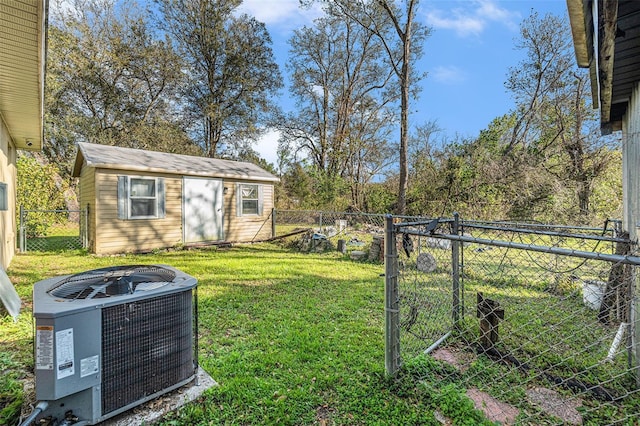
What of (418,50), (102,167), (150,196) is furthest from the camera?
(418,50)

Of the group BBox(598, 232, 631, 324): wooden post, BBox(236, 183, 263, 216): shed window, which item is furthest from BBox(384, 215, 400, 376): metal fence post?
BBox(236, 183, 263, 216): shed window

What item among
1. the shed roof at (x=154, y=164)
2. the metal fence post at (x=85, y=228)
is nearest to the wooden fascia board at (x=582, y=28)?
the shed roof at (x=154, y=164)

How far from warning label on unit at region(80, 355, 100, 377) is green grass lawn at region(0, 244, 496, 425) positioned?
55 cm

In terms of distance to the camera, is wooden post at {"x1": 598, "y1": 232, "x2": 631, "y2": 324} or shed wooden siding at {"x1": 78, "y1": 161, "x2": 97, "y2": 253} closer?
wooden post at {"x1": 598, "y1": 232, "x2": 631, "y2": 324}

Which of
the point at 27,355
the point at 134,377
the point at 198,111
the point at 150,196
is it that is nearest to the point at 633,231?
the point at 134,377

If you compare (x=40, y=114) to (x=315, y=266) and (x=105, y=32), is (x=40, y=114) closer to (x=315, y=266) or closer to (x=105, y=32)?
(x=315, y=266)

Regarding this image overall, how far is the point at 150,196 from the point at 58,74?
10435mm

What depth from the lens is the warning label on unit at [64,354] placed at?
1.44 meters

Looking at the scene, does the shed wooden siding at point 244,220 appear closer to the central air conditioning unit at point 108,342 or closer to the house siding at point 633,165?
the central air conditioning unit at point 108,342

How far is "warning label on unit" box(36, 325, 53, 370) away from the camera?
1.42 meters

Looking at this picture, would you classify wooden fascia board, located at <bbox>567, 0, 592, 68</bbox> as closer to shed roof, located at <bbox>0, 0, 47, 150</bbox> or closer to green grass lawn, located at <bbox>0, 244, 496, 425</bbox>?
green grass lawn, located at <bbox>0, 244, 496, 425</bbox>

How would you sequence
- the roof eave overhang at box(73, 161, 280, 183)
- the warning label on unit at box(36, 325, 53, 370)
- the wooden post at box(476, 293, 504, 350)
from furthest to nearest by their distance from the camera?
the roof eave overhang at box(73, 161, 280, 183) < the wooden post at box(476, 293, 504, 350) < the warning label on unit at box(36, 325, 53, 370)

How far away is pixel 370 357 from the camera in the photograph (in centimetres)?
264

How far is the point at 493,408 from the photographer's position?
2000 millimetres
